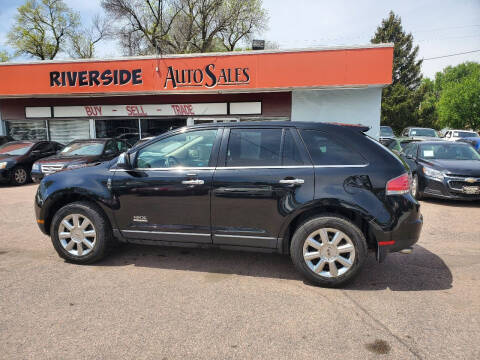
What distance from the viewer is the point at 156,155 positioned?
12.6 feet

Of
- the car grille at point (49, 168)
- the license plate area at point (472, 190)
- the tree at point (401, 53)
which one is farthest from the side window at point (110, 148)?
the tree at point (401, 53)

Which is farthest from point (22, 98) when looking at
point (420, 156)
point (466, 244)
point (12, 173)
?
point (466, 244)

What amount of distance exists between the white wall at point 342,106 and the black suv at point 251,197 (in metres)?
9.90

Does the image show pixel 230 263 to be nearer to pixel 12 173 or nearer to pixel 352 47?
pixel 12 173

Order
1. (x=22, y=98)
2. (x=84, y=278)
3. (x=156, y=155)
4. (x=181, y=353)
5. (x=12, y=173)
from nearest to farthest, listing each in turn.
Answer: (x=181, y=353)
(x=84, y=278)
(x=156, y=155)
(x=12, y=173)
(x=22, y=98)

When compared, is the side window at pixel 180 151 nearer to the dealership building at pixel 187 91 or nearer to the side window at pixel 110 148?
the side window at pixel 110 148

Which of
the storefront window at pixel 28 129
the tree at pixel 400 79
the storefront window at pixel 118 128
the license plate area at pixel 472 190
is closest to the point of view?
the license plate area at pixel 472 190

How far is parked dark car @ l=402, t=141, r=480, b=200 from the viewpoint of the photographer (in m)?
7.00

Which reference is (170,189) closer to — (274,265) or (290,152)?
(290,152)

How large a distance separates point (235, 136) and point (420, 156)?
6710mm

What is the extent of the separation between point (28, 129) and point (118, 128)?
186 inches

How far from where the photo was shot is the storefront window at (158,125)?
14602 millimetres

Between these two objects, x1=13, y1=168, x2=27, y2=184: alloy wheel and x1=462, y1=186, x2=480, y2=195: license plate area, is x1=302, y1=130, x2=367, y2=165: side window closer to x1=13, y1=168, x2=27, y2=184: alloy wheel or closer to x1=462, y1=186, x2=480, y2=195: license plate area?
x1=462, y1=186, x2=480, y2=195: license plate area

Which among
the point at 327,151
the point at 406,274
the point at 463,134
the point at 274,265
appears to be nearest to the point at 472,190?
the point at 406,274
